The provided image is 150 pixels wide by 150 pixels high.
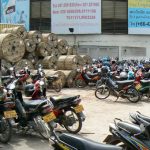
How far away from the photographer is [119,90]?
46.0 ft

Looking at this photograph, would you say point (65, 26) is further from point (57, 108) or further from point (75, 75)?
point (57, 108)

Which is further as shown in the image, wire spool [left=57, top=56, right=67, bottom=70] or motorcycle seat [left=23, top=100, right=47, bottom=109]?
wire spool [left=57, top=56, right=67, bottom=70]

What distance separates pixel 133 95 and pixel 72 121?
5.53m

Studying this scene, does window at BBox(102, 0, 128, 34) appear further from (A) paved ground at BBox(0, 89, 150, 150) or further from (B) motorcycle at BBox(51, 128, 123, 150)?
(B) motorcycle at BBox(51, 128, 123, 150)

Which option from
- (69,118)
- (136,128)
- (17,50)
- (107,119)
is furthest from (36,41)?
(136,128)

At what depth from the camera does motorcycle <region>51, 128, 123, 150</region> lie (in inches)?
172

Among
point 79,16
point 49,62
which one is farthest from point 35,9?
point 49,62

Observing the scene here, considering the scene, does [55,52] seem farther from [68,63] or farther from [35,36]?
[68,63]

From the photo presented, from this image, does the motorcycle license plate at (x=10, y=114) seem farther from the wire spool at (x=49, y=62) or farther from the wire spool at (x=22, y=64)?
the wire spool at (x=49, y=62)

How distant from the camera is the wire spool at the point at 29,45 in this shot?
1865 cm

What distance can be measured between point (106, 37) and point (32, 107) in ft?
75.8

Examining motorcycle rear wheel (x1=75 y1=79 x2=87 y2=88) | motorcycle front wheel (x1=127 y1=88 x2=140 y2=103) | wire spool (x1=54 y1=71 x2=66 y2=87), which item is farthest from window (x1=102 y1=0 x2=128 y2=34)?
motorcycle front wheel (x1=127 y1=88 x2=140 y2=103)

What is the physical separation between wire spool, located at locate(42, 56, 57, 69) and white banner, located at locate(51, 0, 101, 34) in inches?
454

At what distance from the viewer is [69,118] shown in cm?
855
